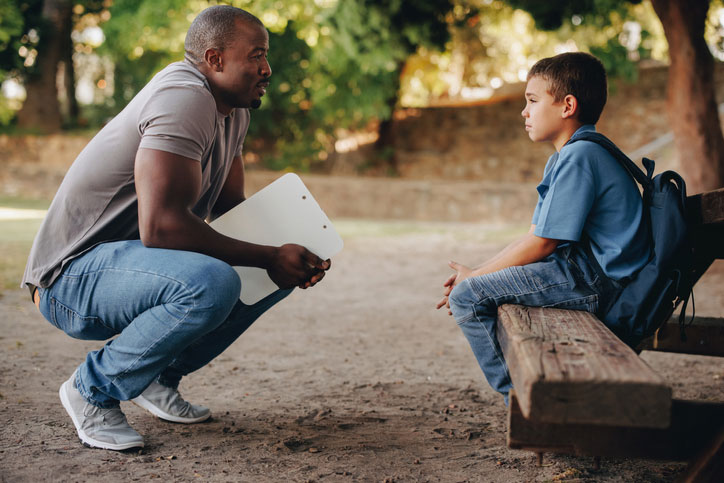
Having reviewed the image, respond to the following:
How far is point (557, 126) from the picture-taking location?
262cm

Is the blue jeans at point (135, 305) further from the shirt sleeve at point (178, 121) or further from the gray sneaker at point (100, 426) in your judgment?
the shirt sleeve at point (178, 121)

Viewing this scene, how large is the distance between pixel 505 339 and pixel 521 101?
649 inches

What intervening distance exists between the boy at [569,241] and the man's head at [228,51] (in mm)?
1096

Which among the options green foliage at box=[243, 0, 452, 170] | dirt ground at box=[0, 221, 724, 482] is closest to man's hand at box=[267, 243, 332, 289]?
dirt ground at box=[0, 221, 724, 482]

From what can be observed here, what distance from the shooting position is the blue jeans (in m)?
2.46

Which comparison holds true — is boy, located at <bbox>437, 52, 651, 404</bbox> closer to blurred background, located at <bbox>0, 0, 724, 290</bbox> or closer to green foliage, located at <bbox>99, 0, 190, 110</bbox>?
blurred background, located at <bbox>0, 0, 724, 290</bbox>

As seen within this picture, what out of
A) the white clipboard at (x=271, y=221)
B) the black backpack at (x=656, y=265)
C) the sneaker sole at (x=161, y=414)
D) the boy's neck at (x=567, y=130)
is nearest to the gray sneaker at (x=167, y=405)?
the sneaker sole at (x=161, y=414)

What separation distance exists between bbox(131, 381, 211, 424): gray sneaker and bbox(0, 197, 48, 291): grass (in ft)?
13.2

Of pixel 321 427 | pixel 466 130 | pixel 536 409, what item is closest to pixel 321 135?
pixel 466 130

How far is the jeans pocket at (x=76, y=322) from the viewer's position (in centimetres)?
264

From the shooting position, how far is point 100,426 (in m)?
2.63

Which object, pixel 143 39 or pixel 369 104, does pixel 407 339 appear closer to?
pixel 369 104

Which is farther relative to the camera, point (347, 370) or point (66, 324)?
point (347, 370)

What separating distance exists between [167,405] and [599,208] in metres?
1.87
